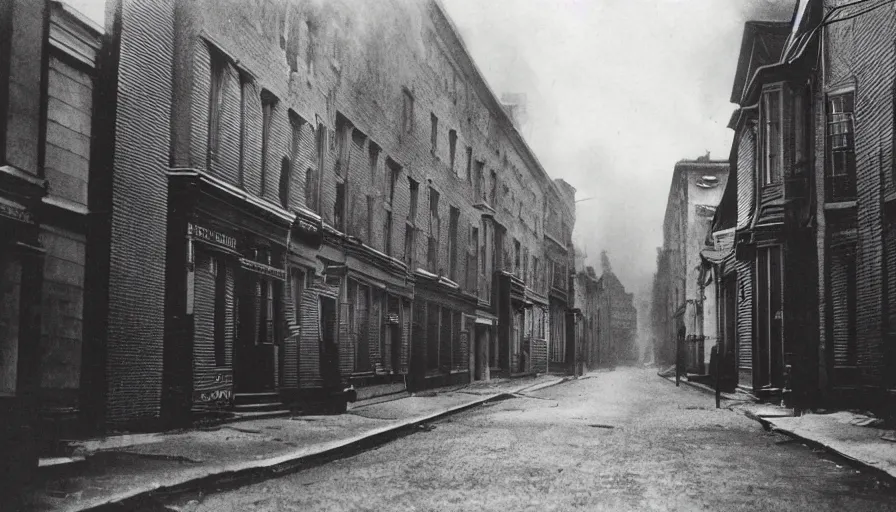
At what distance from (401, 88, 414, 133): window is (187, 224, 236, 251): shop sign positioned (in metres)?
10.8

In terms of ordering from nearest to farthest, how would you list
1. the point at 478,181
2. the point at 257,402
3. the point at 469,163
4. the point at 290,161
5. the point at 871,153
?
the point at 257,402 < the point at 871,153 < the point at 290,161 < the point at 469,163 < the point at 478,181

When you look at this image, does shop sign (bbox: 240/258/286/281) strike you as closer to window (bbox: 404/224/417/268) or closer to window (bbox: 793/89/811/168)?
window (bbox: 404/224/417/268)

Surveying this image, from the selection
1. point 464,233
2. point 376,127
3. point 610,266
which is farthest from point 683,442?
point 610,266

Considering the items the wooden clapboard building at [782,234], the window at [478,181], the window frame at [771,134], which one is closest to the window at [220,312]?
the wooden clapboard building at [782,234]

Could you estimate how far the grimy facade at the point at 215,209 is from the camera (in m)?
9.12

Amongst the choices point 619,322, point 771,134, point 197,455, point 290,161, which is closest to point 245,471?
point 197,455

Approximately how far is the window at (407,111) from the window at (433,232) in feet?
8.96

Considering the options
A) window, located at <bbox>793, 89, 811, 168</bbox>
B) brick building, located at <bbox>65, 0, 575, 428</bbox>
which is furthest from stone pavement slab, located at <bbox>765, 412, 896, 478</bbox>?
brick building, located at <bbox>65, 0, 575, 428</bbox>

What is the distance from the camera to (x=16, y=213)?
334 inches

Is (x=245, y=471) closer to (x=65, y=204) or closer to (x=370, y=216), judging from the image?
(x=65, y=204)

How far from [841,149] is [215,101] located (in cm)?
1201

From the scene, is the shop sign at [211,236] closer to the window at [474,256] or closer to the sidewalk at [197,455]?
the sidewalk at [197,455]

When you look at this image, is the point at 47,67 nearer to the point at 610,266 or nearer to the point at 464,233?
the point at 464,233

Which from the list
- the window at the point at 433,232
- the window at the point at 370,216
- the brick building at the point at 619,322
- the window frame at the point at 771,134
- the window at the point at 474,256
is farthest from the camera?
the brick building at the point at 619,322
